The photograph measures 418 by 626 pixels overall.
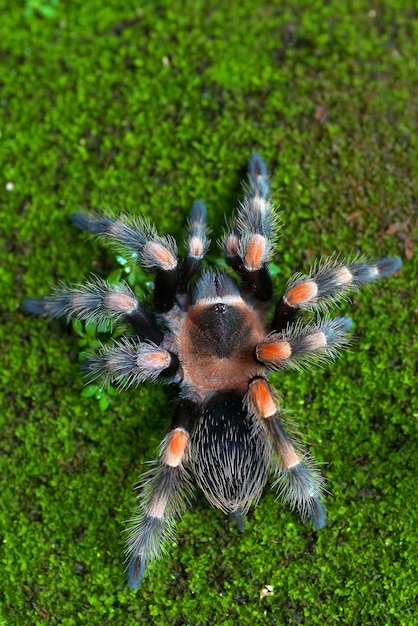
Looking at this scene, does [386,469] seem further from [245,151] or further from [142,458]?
[245,151]

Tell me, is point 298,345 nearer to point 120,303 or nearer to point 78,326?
point 120,303

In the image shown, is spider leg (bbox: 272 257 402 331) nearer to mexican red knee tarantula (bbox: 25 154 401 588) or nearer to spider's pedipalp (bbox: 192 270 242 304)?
mexican red knee tarantula (bbox: 25 154 401 588)

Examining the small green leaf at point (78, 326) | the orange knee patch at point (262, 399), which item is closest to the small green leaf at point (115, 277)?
the small green leaf at point (78, 326)

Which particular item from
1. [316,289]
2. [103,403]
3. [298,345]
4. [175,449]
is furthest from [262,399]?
[103,403]

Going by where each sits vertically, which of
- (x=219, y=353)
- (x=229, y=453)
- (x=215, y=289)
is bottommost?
(x=229, y=453)

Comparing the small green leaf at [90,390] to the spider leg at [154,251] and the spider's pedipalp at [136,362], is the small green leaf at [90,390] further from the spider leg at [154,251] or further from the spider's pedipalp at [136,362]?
the spider leg at [154,251]

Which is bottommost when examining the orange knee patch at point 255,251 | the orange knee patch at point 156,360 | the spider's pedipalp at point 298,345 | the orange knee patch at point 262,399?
the orange knee patch at point 262,399
